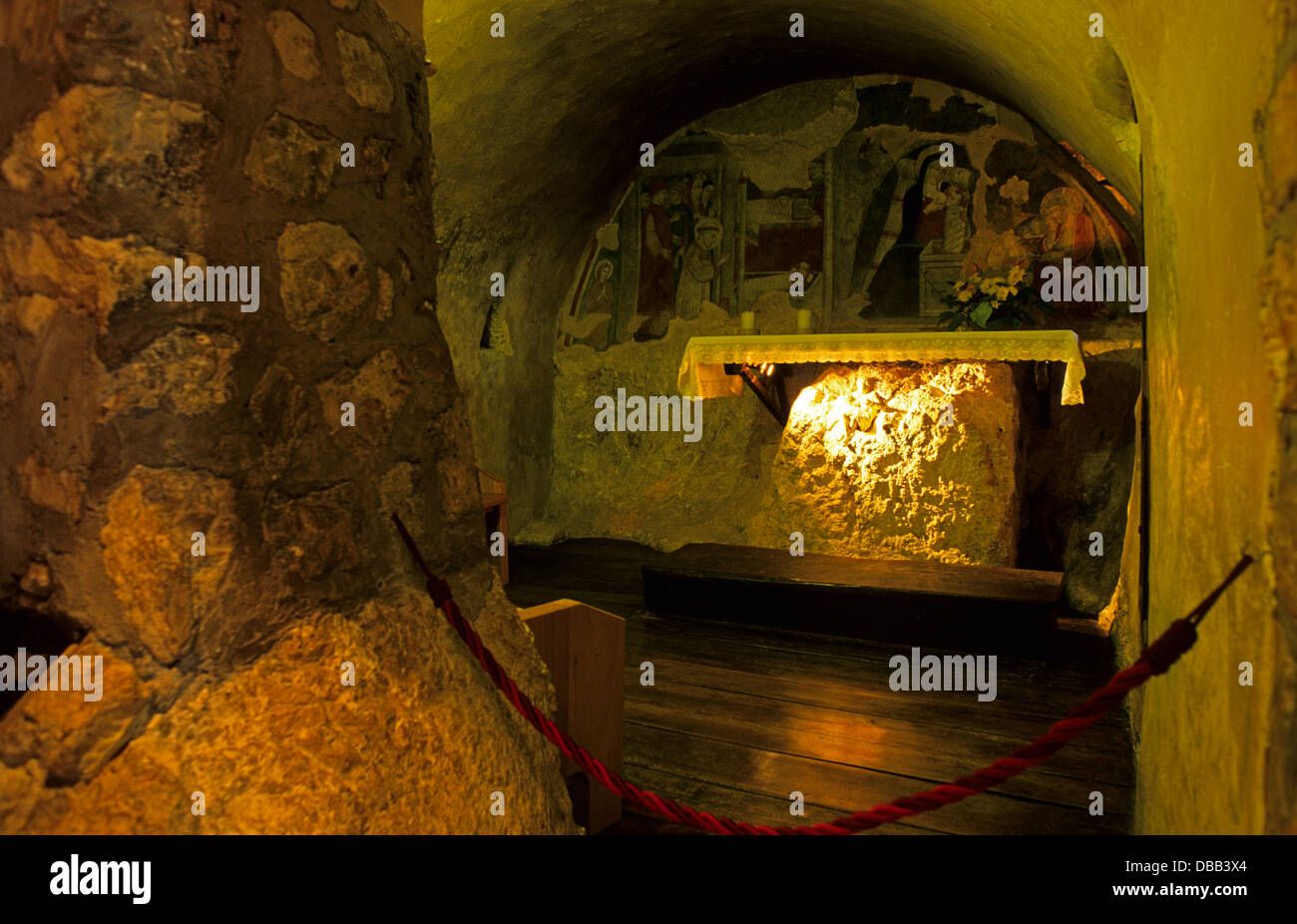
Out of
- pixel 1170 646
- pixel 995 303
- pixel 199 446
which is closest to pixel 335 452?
pixel 199 446

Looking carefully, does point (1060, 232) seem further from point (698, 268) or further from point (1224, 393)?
point (1224, 393)

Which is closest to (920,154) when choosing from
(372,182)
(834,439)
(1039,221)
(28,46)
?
(1039,221)

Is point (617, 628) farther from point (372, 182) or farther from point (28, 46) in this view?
point (28, 46)

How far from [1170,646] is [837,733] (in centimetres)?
183

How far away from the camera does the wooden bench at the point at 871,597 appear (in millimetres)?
3758

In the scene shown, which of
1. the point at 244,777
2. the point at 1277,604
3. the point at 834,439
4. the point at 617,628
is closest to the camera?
the point at 1277,604

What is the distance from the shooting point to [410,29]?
69.7 inches

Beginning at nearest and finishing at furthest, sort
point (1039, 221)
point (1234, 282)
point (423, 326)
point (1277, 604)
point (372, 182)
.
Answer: point (1277, 604), point (1234, 282), point (372, 182), point (423, 326), point (1039, 221)

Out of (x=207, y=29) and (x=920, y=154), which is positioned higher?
(x=920, y=154)

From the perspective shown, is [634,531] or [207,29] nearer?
[207,29]

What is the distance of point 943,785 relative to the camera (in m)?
1.47

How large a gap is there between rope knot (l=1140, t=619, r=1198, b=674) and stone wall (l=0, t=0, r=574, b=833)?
1086 millimetres

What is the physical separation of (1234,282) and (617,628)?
164 centimetres
